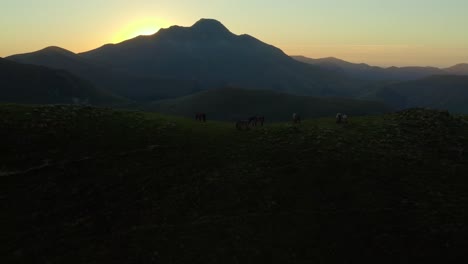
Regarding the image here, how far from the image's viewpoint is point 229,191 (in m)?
38.0

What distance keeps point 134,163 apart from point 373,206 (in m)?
25.4

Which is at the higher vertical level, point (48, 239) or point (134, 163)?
point (134, 163)

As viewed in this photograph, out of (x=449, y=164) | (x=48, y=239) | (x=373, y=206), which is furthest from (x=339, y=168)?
(x=48, y=239)

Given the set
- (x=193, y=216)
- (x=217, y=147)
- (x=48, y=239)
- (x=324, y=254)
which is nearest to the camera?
(x=324, y=254)

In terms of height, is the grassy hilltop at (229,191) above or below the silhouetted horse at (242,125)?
below

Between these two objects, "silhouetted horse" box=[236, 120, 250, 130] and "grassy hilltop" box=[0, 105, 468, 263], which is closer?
"grassy hilltop" box=[0, 105, 468, 263]

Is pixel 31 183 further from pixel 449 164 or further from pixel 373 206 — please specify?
pixel 449 164

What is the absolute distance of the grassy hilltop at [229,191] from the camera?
97.2ft

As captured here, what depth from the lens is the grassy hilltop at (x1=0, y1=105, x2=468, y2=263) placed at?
1166 inches

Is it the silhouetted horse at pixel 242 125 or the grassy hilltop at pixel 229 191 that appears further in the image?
the silhouetted horse at pixel 242 125

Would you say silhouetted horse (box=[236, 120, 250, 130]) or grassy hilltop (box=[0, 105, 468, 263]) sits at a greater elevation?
silhouetted horse (box=[236, 120, 250, 130])

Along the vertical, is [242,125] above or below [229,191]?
above

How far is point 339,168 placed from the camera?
4203 centimetres

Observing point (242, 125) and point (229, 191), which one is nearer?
point (229, 191)
